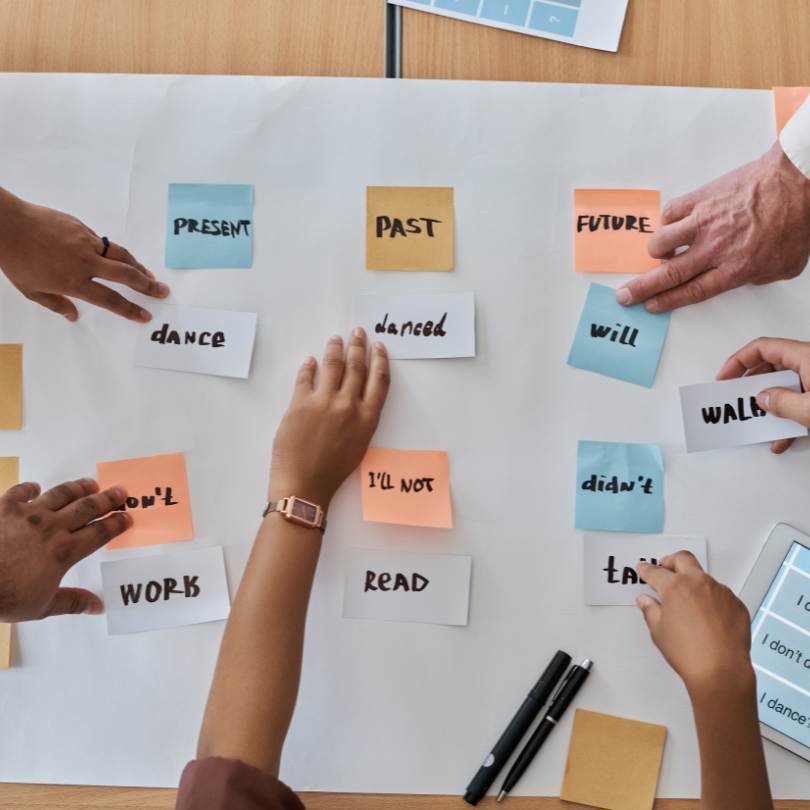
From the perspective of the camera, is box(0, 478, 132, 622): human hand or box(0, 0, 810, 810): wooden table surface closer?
box(0, 478, 132, 622): human hand

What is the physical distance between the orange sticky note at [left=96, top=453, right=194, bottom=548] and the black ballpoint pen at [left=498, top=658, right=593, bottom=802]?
0.42 m

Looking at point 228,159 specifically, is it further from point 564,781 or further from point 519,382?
point 564,781

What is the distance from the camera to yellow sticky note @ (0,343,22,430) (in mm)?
816

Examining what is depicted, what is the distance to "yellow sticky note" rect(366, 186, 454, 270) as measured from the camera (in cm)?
82

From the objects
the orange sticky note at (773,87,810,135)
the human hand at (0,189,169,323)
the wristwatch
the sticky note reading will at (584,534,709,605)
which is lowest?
the sticky note reading will at (584,534,709,605)

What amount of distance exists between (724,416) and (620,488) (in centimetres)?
14

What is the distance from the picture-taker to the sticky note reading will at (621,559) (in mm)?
793

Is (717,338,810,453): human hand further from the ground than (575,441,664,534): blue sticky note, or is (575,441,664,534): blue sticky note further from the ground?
(717,338,810,453): human hand

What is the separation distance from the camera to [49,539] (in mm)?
766

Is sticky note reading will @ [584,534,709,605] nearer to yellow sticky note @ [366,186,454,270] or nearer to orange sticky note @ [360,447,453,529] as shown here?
orange sticky note @ [360,447,453,529]

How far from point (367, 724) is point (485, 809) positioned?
147mm

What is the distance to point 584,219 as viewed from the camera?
824mm

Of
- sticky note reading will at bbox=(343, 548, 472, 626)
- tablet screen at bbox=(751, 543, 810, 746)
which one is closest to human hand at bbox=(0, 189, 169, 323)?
sticky note reading will at bbox=(343, 548, 472, 626)

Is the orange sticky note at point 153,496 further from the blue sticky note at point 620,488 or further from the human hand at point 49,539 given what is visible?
the blue sticky note at point 620,488
